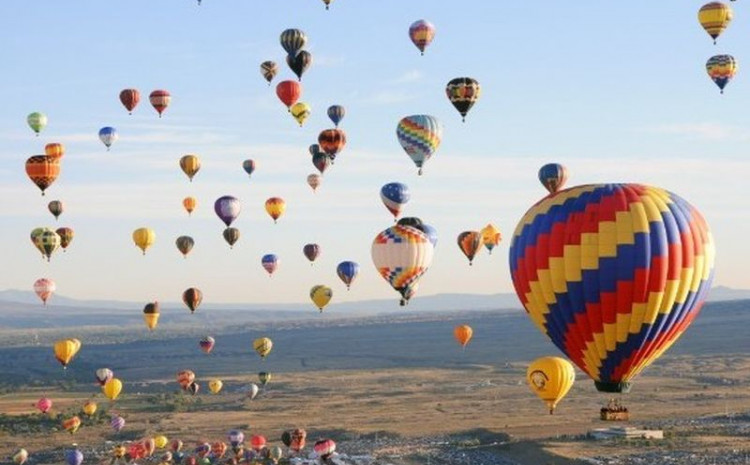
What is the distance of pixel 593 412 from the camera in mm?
78500

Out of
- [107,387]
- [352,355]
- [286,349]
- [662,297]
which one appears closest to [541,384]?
[662,297]

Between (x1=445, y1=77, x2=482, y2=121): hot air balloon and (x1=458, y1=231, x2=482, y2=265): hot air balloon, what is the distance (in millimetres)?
12031

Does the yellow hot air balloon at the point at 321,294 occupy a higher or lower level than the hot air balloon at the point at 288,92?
lower

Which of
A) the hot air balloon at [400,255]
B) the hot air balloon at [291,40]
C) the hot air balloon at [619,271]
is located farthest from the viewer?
the hot air balloon at [291,40]

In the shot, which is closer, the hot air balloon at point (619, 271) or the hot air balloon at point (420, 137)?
the hot air balloon at point (619, 271)

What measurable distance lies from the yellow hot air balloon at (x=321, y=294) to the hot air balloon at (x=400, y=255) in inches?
873

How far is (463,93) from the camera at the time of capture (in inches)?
2341

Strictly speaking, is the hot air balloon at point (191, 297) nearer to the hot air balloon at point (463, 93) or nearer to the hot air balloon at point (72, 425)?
the hot air balloon at point (72, 425)

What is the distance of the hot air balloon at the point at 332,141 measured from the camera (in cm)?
7088

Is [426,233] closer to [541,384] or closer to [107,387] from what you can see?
[541,384]

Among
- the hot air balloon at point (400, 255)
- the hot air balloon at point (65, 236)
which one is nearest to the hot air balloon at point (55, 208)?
the hot air balloon at point (65, 236)

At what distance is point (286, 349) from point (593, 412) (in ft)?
355

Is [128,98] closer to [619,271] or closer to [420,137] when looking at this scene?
[420,137]

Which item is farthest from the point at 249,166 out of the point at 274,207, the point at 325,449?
the point at 325,449
